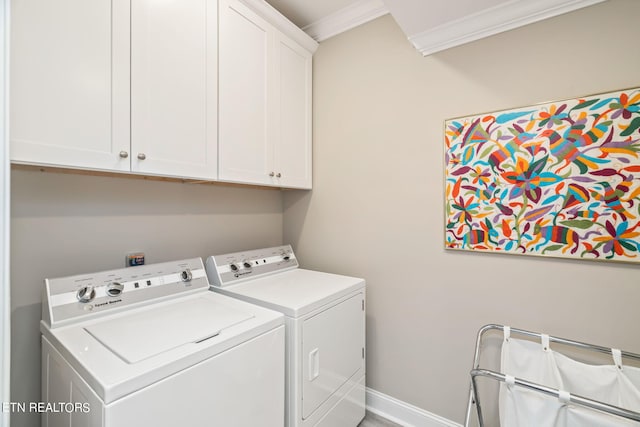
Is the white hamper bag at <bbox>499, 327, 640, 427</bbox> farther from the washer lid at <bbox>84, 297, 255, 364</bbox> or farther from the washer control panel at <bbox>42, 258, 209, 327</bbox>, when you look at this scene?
the washer control panel at <bbox>42, 258, 209, 327</bbox>

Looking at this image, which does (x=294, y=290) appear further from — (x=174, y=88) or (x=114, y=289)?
(x=174, y=88)

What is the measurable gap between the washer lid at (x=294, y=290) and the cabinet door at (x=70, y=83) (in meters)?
0.83

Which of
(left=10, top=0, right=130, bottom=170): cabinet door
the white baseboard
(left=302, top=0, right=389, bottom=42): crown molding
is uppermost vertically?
(left=302, top=0, right=389, bottom=42): crown molding

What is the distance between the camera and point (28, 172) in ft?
3.81

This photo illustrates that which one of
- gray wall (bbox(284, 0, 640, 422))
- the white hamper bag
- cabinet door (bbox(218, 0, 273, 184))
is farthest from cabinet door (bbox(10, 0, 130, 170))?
the white hamper bag

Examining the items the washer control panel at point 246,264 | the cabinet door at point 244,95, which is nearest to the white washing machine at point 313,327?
the washer control panel at point 246,264

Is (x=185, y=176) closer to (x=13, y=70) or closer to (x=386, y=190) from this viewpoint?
(x=13, y=70)

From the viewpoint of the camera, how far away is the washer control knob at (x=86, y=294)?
114cm

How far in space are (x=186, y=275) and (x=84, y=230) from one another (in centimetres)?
49

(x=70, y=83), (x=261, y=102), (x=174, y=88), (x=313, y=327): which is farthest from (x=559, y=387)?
(x=70, y=83)

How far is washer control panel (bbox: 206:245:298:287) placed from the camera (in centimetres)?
161

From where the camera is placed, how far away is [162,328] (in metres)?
1.08

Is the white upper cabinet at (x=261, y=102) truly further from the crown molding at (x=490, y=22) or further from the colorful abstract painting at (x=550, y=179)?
the colorful abstract painting at (x=550, y=179)

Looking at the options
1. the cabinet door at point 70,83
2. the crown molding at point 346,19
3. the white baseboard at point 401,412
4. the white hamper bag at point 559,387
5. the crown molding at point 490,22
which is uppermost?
the crown molding at point 346,19
